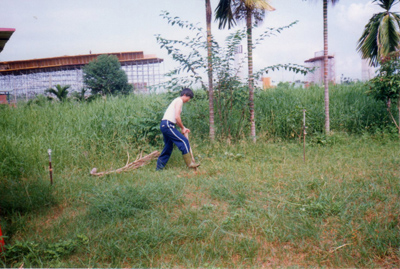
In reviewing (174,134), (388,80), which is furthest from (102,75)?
(388,80)

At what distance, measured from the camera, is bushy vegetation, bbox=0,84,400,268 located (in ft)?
10.4

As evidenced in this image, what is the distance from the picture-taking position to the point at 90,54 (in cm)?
1909

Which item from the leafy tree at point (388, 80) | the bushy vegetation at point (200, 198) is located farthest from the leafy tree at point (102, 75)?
the leafy tree at point (388, 80)

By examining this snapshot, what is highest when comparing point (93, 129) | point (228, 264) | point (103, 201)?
point (93, 129)

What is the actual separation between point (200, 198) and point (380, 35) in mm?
8636

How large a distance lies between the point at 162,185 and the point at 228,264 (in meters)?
2.05

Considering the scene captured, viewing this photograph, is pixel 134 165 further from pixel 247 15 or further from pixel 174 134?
pixel 247 15

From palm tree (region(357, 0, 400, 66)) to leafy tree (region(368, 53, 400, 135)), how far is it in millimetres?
665

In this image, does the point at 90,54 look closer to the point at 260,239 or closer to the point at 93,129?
the point at 93,129

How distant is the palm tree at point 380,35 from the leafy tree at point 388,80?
66 cm

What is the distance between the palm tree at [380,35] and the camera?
9.55 m

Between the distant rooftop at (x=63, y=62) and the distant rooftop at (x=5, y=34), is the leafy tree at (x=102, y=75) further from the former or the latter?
the distant rooftop at (x=5, y=34)

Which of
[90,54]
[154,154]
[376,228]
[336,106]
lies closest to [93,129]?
[154,154]

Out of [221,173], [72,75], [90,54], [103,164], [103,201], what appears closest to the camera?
[103,201]
